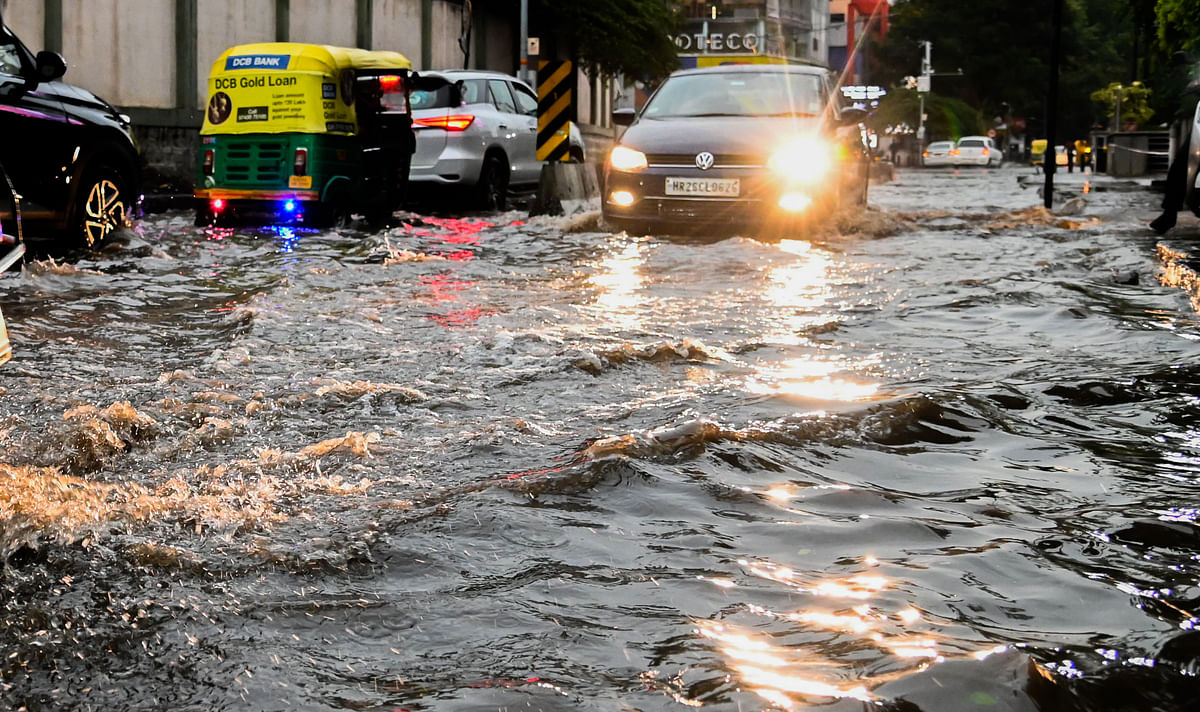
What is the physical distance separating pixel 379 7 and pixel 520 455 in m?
23.8

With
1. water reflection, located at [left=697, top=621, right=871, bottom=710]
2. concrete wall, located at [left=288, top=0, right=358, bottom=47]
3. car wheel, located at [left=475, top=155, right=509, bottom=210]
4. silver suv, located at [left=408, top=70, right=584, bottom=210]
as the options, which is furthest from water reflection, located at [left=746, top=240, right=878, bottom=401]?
concrete wall, located at [left=288, top=0, right=358, bottom=47]

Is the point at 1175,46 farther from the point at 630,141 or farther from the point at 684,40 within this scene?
the point at 684,40

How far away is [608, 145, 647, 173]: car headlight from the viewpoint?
39.1 ft

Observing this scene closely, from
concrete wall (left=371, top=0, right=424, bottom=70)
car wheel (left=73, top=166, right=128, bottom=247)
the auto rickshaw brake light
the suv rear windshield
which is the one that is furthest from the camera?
concrete wall (left=371, top=0, right=424, bottom=70)

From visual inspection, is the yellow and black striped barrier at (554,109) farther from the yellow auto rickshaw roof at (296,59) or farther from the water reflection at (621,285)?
the water reflection at (621,285)

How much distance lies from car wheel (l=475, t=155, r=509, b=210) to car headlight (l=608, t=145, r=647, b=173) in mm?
4348

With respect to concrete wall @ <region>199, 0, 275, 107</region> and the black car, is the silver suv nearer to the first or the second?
the black car

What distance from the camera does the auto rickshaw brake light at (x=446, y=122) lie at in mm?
15852

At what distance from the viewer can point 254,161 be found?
41.0ft

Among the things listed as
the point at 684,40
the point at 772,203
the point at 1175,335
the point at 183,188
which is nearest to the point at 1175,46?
the point at 772,203

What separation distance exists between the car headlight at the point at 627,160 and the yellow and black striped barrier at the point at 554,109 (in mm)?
3658

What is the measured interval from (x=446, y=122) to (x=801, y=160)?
17.7 ft

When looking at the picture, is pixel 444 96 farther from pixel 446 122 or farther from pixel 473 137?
pixel 473 137

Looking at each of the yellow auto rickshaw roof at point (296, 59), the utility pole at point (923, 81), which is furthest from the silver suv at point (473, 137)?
the utility pole at point (923, 81)
